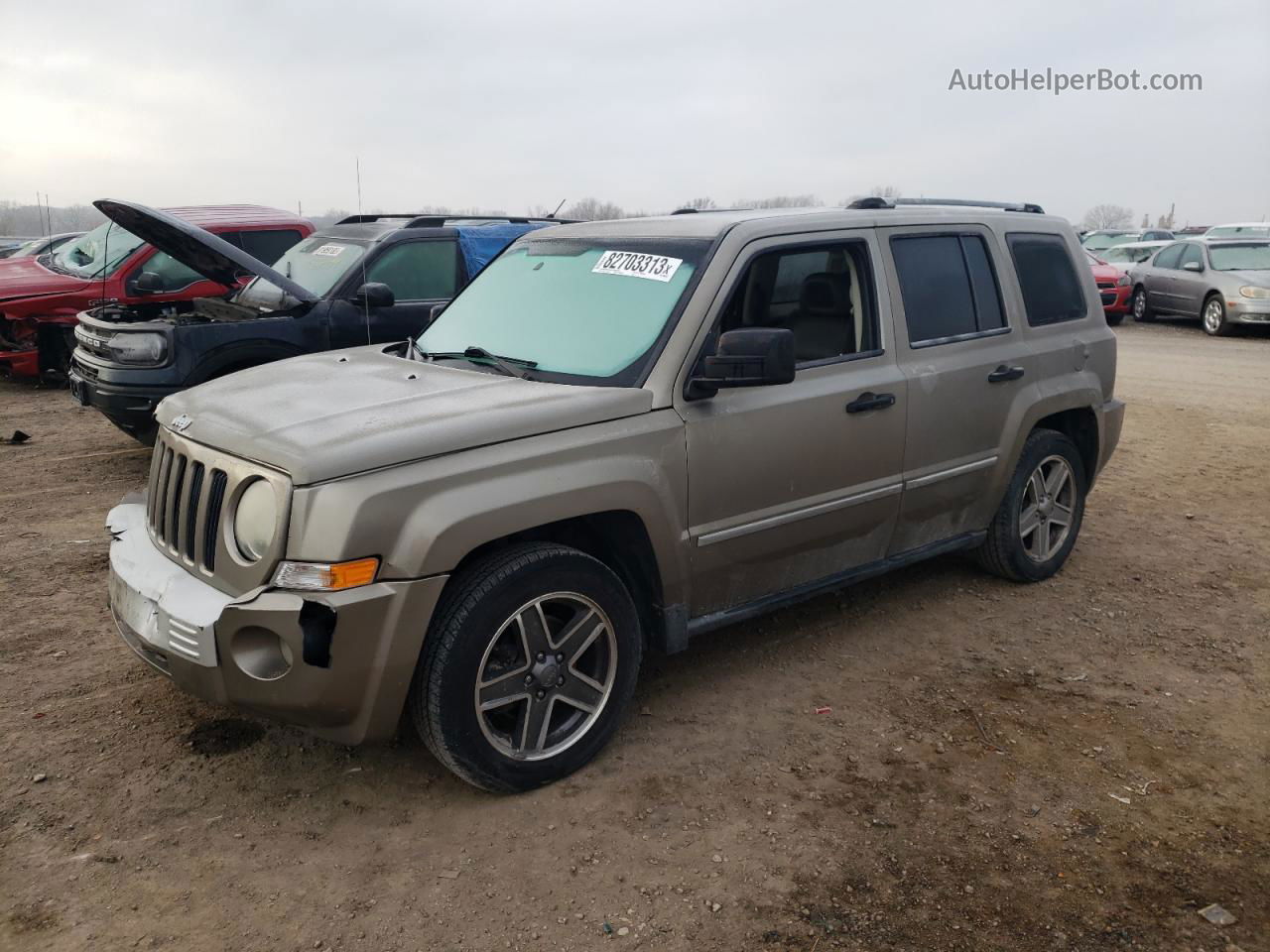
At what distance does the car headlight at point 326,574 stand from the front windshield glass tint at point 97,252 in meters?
7.99

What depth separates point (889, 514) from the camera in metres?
4.49

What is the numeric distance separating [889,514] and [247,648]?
267 centimetres

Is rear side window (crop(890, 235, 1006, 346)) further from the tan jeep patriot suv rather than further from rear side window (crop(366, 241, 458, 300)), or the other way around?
rear side window (crop(366, 241, 458, 300))

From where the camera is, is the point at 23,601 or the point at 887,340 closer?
the point at 887,340

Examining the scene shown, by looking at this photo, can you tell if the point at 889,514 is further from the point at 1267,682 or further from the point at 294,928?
the point at 294,928

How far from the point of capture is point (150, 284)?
941cm

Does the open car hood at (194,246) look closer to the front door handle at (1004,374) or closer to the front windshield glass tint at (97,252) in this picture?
the front windshield glass tint at (97,252)

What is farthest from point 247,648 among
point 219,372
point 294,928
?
point 219,372

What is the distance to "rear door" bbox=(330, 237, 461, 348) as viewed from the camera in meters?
7.55

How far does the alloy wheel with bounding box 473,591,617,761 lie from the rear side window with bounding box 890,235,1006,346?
1972 millimetres

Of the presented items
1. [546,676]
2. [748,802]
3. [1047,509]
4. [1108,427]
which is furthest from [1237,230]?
[546,676]

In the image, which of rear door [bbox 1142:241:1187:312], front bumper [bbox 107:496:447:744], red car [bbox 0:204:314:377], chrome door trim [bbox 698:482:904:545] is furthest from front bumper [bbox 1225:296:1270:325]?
front bumper [bbox 107:496:447:744]

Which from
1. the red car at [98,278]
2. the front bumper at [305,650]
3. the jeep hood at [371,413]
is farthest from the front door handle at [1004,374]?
the red car at [98,278]

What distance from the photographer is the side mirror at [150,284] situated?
9.40 meters
